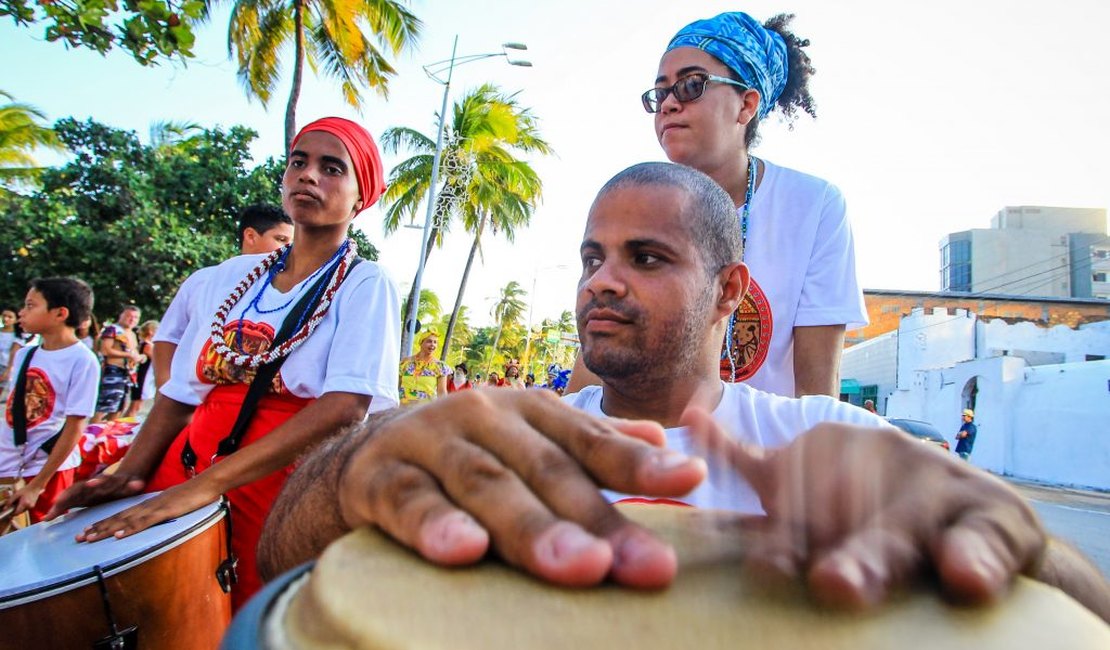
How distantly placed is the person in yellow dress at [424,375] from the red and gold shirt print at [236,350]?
7.78 m

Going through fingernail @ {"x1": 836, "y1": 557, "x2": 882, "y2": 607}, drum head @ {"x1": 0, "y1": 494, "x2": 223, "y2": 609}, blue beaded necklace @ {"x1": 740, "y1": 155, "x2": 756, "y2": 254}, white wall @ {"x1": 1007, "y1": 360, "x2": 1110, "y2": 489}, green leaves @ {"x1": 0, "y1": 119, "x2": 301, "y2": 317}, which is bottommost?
white wall @ {"x1": 1007, "y1": 360, "x2": 1110, "y2": 489}

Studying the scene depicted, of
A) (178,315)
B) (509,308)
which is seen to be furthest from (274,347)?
(509,308)

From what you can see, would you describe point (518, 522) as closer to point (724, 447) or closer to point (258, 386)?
point (724, 447)

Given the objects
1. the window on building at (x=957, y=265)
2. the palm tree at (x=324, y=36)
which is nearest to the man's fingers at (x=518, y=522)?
the palm tree at (x=324, y=36)

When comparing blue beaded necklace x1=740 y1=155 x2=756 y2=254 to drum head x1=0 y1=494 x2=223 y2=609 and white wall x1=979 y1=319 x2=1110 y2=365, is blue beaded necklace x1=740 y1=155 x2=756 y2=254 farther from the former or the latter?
white wall x1=979 y1=319 x2=1110 y2=365

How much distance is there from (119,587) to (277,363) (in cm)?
87

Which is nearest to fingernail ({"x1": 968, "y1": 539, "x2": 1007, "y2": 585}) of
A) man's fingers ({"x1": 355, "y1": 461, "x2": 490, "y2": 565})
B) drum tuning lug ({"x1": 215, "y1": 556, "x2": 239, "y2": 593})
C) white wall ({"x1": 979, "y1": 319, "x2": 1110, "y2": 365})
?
man's fingers ({"x1": 355, "y1": 461, "x2": 490, "y2": 565})

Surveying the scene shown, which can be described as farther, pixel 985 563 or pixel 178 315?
pixel 178 315

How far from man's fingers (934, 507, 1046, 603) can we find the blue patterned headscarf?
1.89m

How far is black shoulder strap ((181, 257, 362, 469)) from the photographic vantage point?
2.20 m

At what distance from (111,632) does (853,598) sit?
1.63 m

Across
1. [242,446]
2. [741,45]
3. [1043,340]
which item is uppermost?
[741,45]

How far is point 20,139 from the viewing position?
1706cm

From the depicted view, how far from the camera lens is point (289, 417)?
2242 mm
